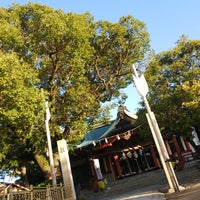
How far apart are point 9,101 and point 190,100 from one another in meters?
9.91

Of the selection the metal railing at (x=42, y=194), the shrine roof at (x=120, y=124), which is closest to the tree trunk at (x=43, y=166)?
the metal railing at (x=42, y=194)

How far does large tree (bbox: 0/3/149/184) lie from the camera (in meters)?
12.6

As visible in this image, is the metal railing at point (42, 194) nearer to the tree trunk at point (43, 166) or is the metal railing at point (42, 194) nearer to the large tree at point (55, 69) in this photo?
the large tree at point (55, 69)

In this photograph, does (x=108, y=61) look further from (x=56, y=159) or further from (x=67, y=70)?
(x=56, y=159)

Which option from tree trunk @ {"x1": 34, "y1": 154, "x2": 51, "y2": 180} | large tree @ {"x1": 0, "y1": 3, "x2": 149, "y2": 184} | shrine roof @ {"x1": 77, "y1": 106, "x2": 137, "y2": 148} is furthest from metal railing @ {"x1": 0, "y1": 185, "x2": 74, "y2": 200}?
shrine roof @ {"x1": 77, "y1": 106, "x2": 137, "y2": 148}

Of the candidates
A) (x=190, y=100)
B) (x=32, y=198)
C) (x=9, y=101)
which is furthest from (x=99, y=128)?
(x=32, y=198)

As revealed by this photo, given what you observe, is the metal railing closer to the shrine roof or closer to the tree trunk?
the tree trunk

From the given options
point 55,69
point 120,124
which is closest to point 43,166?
point 55,69

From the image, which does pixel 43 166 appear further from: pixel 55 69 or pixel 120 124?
pixel 120 124

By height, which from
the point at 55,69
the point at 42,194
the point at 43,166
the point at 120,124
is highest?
the point at 55,69

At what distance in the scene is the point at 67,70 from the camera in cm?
1645

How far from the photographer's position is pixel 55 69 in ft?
53.5

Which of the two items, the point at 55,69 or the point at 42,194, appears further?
the point at 55,69

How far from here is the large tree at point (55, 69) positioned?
1262 centimetres
